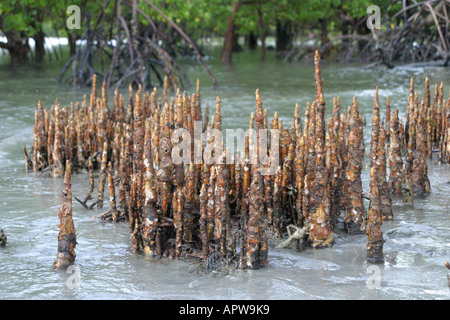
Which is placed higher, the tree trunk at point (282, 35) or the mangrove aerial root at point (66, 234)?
the tree trunk at point (282, 35)

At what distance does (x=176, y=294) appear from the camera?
135 inches

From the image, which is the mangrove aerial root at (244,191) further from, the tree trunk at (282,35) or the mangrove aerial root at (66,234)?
the tree trunk at (282,35)

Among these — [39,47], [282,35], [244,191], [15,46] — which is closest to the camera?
[244,191]

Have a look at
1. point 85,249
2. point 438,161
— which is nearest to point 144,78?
point 438,161

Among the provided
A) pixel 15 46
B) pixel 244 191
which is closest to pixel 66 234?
pixel 244 191

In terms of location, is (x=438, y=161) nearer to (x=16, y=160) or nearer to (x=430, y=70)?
(x=16, y=160)

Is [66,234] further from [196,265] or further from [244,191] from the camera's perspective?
[244,191]

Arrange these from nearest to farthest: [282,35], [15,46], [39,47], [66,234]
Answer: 1. [66,234]
2. [15,46]
3. [39,47]
4. [282,35]

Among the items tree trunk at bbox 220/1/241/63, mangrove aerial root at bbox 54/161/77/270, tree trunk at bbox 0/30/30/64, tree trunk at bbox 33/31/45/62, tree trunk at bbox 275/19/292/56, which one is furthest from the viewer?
tree trunk at bbox 275/19/292/56

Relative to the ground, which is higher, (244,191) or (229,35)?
(229,35)

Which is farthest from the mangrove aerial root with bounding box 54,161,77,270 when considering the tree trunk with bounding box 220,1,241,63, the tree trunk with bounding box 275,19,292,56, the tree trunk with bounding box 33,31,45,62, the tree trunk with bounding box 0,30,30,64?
the tree trunk with bounding box 275,19,292,56

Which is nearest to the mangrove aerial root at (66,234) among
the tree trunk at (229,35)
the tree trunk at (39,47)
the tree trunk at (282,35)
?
the tree trunk at (229,35)

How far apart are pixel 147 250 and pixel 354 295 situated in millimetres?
1332

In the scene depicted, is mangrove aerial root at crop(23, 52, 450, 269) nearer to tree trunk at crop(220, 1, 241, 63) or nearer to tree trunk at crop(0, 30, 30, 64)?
tree trunk at crop(0, 30, 30, 64)
